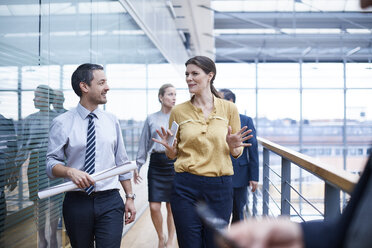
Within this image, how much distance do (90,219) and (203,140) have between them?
744mm

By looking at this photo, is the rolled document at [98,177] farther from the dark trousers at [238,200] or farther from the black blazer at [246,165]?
the dark trousers at [238,200]

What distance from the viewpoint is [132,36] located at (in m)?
4.73

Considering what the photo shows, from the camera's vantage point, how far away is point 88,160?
208 cm

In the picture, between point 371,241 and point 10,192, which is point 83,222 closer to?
point 10,192

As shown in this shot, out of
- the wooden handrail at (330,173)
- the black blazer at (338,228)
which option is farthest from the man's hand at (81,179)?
the black blazer at (338,228)

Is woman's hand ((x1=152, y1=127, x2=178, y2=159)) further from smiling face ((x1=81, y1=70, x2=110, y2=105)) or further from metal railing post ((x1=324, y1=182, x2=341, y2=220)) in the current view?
metal railing post ((x1=324, y1=182, x2=341, y2=220))

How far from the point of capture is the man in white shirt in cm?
204

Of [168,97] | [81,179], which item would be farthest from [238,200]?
[81,179]

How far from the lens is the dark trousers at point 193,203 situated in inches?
84.1

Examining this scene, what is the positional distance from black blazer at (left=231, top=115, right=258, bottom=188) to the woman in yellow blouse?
42.6 inches

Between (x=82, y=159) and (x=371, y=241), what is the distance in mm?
1779

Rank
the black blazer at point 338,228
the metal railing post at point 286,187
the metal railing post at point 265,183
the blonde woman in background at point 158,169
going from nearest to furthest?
the black blazer at point 338,228 → the metal railing post at point 286,187 → the metal railing post at point 265,183 → the blonde woman in background at point 158,169

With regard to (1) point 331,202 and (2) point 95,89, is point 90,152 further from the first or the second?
(1) point 331,202

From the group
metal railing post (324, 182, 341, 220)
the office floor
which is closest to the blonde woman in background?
the office floor
